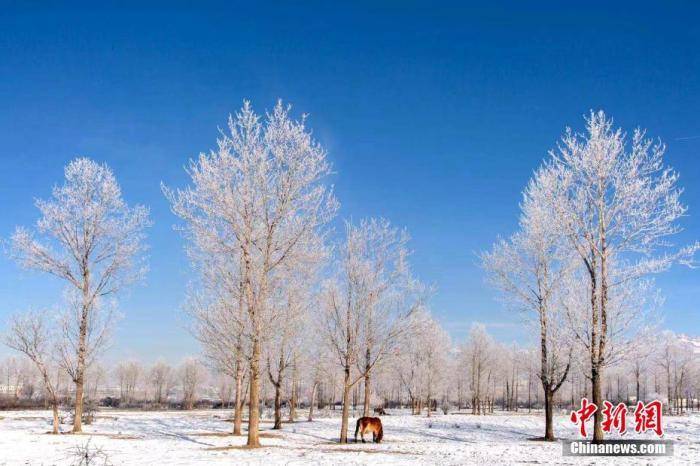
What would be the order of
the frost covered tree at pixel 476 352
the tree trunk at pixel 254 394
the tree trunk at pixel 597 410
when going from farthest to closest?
the frost covered tree at pixel 476 352, the tree trunk at pixel 254 394, the tree trunk at pixel 597 410

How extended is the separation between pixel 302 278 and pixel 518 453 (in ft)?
34.7

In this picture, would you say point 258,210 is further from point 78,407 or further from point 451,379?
point 451,379

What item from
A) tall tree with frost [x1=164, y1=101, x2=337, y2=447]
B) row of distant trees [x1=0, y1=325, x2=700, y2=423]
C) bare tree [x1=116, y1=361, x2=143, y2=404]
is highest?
tall tree with frost [x1=164, y1=101, x2=337, y2=447]

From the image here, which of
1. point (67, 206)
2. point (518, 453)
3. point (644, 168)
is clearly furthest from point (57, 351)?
point (644, 168)

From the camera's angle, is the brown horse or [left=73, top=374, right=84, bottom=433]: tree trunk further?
[left=73, top=374, right=84, bottom=433]: tree trunk

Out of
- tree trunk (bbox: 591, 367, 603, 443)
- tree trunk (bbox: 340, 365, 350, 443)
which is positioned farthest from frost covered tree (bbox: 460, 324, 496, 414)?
tree trunk (bbox: 591, 367, 603, 443)

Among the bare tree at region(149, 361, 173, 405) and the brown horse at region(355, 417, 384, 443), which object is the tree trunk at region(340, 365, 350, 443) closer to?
the brown horse at region(355, 417, 384, 443)

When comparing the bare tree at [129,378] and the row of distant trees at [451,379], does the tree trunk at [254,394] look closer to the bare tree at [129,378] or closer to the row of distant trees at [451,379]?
the row of distant trees at [451,379]

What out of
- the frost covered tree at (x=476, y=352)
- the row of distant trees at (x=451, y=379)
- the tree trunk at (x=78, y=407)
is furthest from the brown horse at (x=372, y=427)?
the frost covered tree at (x=476, y=352)

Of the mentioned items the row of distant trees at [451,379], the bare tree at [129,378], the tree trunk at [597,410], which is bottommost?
the bare tree at [129,378]

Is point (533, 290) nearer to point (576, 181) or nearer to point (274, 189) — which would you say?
point (576, 181)

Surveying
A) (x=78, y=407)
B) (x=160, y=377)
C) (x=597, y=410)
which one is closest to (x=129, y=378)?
(x=160, y=377)

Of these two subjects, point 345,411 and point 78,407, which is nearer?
point 345,411

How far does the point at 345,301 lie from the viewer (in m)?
21.1
